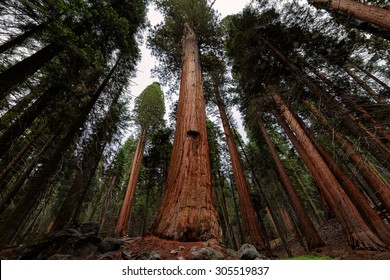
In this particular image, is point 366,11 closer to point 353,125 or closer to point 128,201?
point 353,125

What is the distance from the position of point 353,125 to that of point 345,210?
265 centimetres

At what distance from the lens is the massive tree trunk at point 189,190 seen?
1.68m

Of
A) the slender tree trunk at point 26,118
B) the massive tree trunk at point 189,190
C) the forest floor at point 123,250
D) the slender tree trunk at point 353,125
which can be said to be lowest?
the forest floor at point 123,250

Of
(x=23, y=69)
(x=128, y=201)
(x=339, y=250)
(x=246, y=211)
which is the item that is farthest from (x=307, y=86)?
(x=128, y=201)

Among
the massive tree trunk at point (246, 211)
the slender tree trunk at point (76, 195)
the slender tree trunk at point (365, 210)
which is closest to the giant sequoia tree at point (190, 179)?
the slender tree trunk at point (76, 195)

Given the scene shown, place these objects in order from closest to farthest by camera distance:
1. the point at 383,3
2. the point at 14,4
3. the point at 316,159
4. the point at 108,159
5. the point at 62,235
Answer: the point at 62,235 < the point at 14,4 < the point at 383,3 < the point at 316,159 < the point at 108,159

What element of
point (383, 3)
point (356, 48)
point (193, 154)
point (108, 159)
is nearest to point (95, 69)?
point (108, 159)

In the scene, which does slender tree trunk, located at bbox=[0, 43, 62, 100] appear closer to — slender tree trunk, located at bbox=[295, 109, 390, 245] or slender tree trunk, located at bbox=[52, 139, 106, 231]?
slender tree trunk, located at bbox=[52, 139, 106, 231]

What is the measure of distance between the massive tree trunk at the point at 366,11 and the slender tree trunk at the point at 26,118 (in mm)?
8786

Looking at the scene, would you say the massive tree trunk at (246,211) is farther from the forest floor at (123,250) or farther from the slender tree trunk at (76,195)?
the slender tree trunk at (76,195)

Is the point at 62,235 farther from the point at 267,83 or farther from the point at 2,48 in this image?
the point at 267,83

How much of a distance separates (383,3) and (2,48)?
938cm

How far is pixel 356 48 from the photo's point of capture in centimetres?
475

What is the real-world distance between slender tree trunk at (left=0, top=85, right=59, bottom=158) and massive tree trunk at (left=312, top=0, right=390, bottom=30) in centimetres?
879
